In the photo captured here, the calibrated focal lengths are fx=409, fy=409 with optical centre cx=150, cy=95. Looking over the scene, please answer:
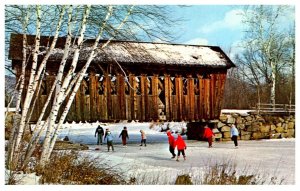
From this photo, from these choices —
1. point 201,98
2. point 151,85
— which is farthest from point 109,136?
point 201,98

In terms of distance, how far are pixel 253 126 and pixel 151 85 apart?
522cm

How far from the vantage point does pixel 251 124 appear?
17.8m

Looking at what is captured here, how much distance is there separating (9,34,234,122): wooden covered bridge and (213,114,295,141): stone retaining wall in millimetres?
795

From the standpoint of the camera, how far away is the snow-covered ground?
8.71 metres

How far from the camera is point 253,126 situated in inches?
695

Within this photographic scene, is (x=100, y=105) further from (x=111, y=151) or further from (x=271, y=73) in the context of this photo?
(x=271, y=73)

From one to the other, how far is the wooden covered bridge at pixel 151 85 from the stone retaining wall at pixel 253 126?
2.61ft

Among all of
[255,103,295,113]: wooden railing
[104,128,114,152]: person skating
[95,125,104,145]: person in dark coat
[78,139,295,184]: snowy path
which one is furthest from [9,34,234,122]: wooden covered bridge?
[255,103,295,113]: wooden railing

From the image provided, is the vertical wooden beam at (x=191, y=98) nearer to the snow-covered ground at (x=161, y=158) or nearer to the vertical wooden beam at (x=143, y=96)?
the snow-covered ground at (x=161, y=158)

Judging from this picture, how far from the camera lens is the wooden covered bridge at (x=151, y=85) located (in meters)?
13.9

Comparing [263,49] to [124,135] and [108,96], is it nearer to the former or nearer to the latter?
[124,135]

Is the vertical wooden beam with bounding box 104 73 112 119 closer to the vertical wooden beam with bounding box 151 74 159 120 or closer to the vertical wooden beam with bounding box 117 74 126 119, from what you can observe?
the vertical wooden beam with bounding box 117 74 126 119

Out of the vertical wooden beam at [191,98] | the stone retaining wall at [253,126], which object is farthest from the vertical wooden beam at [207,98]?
the stone retaining wall at [253,126]

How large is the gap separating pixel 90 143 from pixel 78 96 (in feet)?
11.6
